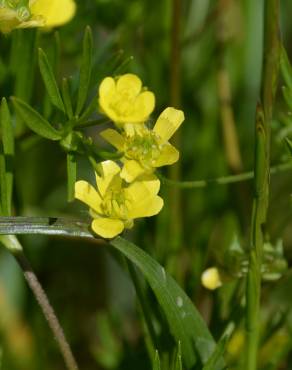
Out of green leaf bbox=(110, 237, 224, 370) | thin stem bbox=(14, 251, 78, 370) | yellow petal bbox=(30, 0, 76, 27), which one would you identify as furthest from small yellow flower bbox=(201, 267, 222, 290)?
yellow petal bbox=(30, 0, 76, 27)

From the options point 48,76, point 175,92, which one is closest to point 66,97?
point 48,76

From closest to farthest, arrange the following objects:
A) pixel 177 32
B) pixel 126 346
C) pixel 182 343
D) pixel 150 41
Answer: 1. pixel 182 343
2. pixel 126 346
3. pixel 177 32
4. pixel 150 41

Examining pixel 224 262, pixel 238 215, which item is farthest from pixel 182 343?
pixel 238 215

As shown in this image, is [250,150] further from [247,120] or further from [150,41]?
[150,41]

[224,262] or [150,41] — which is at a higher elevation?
[150,41]

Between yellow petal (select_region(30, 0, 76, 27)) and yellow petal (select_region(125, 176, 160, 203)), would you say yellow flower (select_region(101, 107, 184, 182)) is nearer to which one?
yellow petal (select_region(125, 176, 160, 203))

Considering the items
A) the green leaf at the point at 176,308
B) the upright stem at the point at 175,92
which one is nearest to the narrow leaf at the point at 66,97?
the green leaf at the point at 176,308

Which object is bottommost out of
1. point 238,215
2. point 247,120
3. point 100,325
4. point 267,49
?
point 100,325
